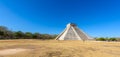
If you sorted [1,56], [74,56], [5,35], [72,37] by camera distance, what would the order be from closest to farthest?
[1,56] < [74,56] < [72,37] < [5,35]

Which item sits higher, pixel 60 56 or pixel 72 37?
pixel 72 37

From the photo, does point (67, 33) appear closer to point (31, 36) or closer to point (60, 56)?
point (31, 36)

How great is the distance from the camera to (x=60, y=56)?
972cm

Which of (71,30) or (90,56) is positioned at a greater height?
(71,30)

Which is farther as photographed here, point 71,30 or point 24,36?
point 24,36

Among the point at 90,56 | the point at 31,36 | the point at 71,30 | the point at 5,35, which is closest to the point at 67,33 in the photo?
the point at 71,30

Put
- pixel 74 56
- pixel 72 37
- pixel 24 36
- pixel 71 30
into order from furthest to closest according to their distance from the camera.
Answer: pixel 24 36
pixel 71 30
pixel 72 37
pixel 74 56

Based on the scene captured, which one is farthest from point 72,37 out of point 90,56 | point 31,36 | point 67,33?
point 90,56

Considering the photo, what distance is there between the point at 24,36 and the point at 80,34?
25.2 metres

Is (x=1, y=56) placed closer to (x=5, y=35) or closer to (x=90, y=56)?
(x=90, y=56)

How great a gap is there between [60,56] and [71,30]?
35.4 m

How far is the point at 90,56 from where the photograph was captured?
33.1ft

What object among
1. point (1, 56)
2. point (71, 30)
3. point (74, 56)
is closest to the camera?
point (1, 56)

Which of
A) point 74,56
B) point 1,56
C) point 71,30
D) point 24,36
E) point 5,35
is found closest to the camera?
point 1,56
